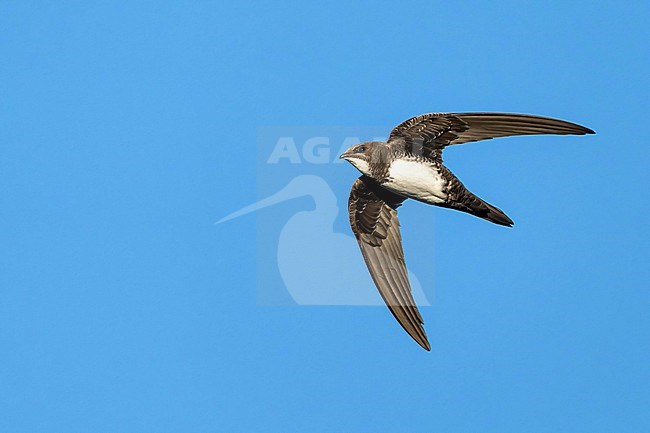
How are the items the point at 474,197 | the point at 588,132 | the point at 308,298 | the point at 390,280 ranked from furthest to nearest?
the point at 308,298 < the point at 390,280 < the point at 474,197 < the point at 588,132

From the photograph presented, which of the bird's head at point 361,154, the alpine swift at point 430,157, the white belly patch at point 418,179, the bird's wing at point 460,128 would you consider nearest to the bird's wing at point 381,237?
the alpine swift at point 430,157

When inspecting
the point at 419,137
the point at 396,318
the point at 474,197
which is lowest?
the point at 396,318

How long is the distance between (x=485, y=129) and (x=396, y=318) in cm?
230

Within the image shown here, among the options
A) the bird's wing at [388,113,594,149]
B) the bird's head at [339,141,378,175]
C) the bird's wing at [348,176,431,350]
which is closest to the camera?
the bird's wing at [388,113,594,149]

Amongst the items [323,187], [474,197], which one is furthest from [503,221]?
[323,187]

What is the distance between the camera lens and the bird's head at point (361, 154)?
12.2 m

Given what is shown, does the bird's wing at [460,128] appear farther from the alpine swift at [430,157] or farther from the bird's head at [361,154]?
the bird's head at [361,154]

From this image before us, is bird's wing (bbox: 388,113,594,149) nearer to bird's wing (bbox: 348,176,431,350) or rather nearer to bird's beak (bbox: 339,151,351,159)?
bird's beak (bbox: 339,151,351,159)

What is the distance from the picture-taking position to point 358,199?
526 inches

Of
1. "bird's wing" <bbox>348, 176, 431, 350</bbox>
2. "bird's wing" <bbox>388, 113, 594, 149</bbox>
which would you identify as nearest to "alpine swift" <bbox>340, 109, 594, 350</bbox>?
"bird's wing" <bbox>388, 113, 594, 149</bbox>

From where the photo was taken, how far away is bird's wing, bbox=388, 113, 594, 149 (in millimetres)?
12031

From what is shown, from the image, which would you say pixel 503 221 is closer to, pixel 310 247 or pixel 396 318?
pixel 396 318

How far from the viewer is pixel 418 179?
12352 millimetres

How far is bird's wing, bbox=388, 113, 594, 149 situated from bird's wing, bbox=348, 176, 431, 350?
99 cm
